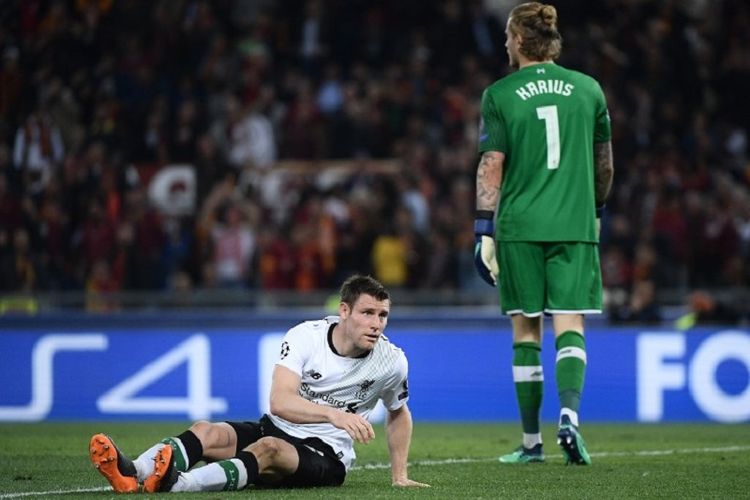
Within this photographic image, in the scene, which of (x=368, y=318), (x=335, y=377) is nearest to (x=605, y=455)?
(x=335, y=377)

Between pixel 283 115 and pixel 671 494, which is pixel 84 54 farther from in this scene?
pixel 671 494

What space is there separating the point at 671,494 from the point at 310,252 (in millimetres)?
9162

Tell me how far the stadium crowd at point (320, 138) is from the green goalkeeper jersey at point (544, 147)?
6.05 meters

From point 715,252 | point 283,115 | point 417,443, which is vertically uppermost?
point 283,115

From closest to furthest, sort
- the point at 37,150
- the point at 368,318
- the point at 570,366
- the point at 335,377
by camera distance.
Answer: the point at 368,318
the point at 335,377
the point at 570,366
the point at 37,150

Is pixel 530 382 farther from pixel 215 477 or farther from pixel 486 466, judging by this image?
pixel 215 477

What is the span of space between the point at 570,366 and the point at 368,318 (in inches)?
66.8

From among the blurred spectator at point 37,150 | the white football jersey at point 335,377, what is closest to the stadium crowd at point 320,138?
the blurred spectator at point 37,150

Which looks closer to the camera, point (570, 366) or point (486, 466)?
point (570, 366)

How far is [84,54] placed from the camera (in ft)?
56.3

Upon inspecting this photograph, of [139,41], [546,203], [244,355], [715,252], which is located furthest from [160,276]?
A: [546,203]

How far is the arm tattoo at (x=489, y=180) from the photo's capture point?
795 cm

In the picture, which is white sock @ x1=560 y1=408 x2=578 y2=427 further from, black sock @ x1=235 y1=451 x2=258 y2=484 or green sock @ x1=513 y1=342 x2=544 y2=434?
black sock @ x1=235 y1=451 x2=258 y2=484

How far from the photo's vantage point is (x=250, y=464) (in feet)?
20.8
